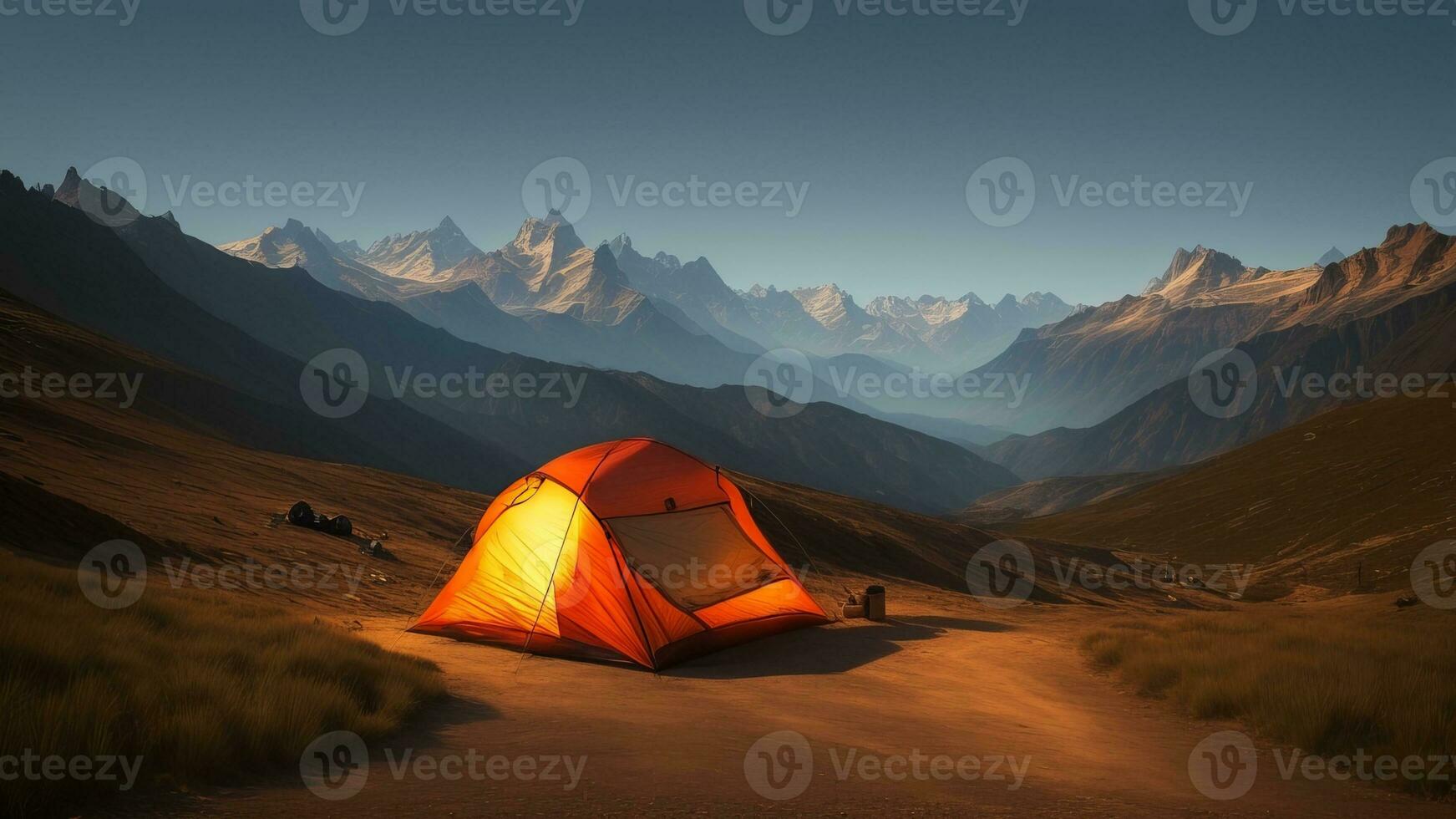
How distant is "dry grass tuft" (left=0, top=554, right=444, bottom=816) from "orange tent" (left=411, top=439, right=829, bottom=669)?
416 centimetres

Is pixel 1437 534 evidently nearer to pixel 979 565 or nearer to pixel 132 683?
pixel 979 565

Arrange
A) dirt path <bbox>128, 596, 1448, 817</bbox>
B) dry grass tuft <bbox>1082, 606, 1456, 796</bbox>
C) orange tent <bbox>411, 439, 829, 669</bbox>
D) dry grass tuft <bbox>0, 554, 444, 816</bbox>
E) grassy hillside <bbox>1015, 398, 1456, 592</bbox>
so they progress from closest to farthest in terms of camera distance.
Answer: dry grass tuft <bbox>0, 554, 444, 816</bbox> → dirt path <bbox>128, 596, 1448, 817</bbox> → dry grass tuft <bbox>1082, 606, 1456, 796</bbox> → orange tent <bbox>411, 439, 829, 669</bbox> → grassy hillside <bbox>1015, 398, 1456, 592</bbox>

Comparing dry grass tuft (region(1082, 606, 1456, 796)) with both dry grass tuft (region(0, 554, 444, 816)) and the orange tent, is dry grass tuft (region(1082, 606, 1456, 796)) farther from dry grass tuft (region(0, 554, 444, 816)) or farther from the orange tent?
dry grass tuft (region(0, 554, 444, 816))

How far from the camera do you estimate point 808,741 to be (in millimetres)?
9406

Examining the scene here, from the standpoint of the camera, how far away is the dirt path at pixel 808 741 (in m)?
7.15

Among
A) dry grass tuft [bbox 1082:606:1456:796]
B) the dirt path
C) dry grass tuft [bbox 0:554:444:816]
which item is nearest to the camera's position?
dry grass tuft [bbox 0:554:444:816]

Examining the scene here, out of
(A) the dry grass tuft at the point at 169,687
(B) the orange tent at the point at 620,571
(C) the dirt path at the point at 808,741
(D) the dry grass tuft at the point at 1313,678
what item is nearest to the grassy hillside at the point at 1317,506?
(D) the dry grass tuft at the point at 1313,678

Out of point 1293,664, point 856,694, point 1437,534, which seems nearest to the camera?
point 1293,664

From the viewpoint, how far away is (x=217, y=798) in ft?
21.2

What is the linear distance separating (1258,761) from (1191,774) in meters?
1.06

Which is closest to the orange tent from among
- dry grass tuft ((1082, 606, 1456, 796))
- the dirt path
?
the dirt path

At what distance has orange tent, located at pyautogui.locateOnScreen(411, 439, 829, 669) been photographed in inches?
593

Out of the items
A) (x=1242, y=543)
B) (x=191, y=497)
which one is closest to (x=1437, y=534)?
(x=1242, y=543)

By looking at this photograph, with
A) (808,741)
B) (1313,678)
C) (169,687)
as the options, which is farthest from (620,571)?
(1313,678)
